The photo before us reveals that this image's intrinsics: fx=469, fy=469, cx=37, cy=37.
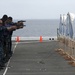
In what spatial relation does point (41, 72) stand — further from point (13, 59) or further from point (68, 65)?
point (13, 59)

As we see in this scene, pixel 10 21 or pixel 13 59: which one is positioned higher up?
pixel 10 21

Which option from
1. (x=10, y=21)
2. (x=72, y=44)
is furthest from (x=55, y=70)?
(x=72, y=44)

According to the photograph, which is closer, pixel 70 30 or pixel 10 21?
pixel 10 21

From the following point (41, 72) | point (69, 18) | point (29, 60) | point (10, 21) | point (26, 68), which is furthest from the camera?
point (69, 18)

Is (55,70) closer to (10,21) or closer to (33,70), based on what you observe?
(33,70)

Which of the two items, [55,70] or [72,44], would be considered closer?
[55,70]

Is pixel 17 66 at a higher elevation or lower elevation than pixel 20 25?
lower

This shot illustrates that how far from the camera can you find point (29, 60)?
76.8ft

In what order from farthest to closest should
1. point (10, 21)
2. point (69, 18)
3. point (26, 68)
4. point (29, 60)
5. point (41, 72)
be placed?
point (69, 18)
point (29, 60)
point (10, 21)
point (26, 68)
point (41, 72)

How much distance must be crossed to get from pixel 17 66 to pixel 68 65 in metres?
2.26

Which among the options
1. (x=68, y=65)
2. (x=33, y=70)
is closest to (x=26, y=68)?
(x=33, y=70)

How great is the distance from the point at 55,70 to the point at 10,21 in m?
4.16

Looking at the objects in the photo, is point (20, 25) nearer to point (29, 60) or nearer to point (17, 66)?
point (17, 66)

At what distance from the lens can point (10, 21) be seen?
858 inches
